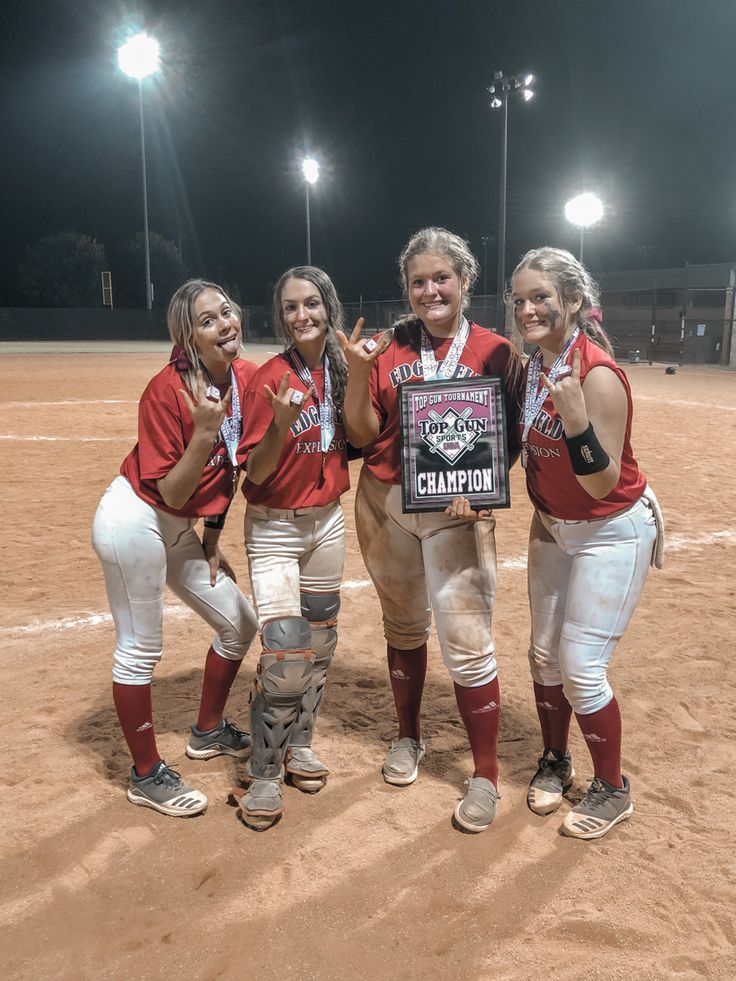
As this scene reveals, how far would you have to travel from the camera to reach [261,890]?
2.81 meters

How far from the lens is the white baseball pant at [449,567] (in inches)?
123

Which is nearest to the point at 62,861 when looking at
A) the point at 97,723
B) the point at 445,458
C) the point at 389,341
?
the point at 97,723

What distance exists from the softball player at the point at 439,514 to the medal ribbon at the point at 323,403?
13 cm

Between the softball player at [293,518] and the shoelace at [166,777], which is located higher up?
the softball player at [293,518]

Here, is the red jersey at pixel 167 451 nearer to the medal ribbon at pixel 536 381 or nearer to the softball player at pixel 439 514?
the softball player at pixel 439 514

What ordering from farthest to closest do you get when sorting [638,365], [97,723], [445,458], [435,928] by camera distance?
[638,365] → [97,723] → [445,458] → [435,928]

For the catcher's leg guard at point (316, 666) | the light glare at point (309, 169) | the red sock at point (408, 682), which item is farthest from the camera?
the light glare at point (309, 169)

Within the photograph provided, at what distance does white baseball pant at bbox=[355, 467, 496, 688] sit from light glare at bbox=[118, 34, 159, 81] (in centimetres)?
4281

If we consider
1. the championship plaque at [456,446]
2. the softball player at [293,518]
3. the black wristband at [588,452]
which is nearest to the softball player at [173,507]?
the softball player at [293,518]

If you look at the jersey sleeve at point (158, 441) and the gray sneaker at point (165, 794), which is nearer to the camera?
the jersey sleeve at point (158, 441)

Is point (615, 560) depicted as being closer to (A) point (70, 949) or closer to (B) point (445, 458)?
(B) point (445, 458)

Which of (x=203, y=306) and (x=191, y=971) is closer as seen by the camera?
(x=191, y=971)

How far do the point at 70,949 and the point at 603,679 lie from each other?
2.12 meters

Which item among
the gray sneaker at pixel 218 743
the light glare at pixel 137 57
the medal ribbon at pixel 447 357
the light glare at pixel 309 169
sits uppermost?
the light glare at pixel 137 57
